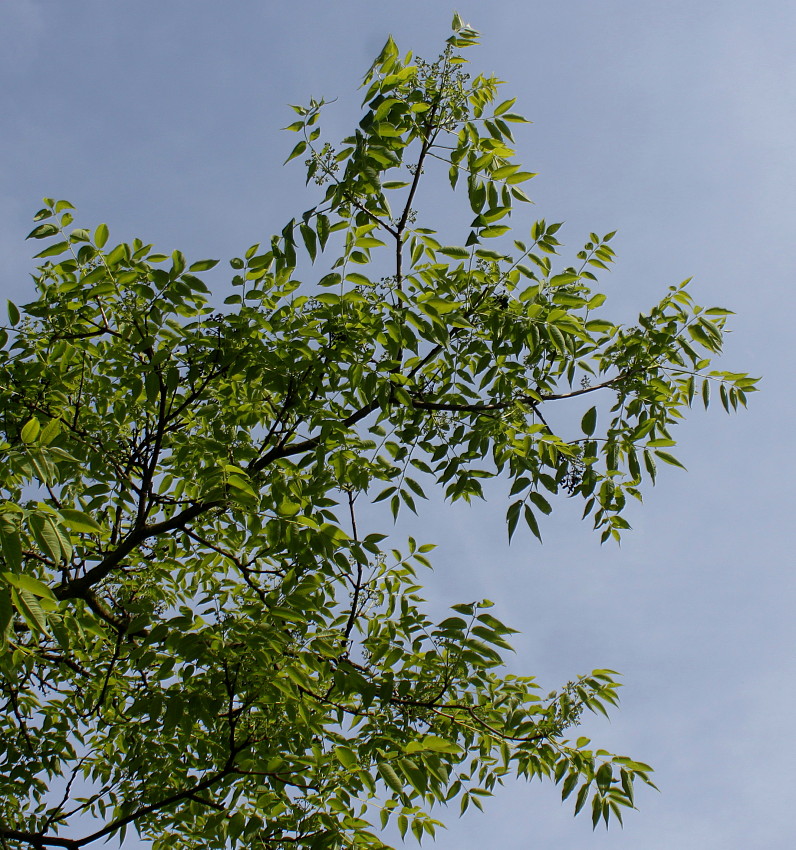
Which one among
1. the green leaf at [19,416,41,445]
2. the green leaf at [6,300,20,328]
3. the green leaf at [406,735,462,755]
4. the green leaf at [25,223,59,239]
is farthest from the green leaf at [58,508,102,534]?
the green leaf at [6,300,20,328]

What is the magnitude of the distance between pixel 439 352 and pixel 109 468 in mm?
2538

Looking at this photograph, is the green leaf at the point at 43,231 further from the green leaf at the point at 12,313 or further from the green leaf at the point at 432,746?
the green leaf at the point at 432,746

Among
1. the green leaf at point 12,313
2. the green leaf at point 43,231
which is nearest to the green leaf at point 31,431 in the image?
the green leaf at point 43,231

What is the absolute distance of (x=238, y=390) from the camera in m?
5.58

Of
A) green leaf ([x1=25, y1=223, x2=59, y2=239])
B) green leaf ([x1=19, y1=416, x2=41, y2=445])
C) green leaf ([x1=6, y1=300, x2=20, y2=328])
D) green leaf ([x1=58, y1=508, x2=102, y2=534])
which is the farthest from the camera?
green leaf ([x1=6, y1=300, x2=20, y2=328])

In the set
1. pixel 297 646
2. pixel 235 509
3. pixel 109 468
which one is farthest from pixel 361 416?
pixel 109 468

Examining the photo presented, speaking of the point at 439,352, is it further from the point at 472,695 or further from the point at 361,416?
the point at 472,695

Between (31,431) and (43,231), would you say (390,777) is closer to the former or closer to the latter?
(31,431)

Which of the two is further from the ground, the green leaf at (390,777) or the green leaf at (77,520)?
the green leaf at (77,520)

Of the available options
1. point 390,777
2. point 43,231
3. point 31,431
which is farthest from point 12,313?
point 390,777

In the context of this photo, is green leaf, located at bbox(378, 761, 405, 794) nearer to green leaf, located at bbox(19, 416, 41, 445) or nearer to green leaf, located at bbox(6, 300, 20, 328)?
green leaf, located at bbox(19, 416, 41, 445)

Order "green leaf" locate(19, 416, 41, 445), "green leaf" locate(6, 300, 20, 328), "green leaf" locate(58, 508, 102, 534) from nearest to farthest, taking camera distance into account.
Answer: "green leaf" locate(58, 508, 102, 534)
"green leaf" locate(19, 416, 41, 445)
"green leaf" locate(6, 300, 20, 328)

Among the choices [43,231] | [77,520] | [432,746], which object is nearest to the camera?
[77,520]

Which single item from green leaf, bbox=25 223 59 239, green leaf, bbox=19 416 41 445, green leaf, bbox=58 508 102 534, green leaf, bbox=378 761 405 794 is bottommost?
green leaf, bbox=378 761 405 794
